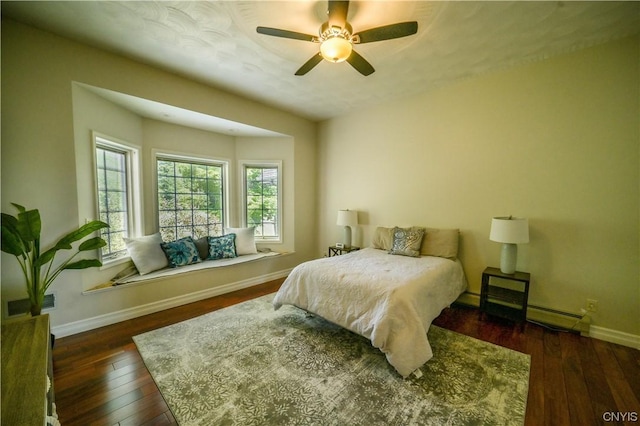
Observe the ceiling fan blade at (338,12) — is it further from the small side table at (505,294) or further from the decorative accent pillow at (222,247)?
the decorative accent pillow at (222,247)

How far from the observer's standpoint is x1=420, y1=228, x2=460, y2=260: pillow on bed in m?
3.06

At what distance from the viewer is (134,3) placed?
186 cm

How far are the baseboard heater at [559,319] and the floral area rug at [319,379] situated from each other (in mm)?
875

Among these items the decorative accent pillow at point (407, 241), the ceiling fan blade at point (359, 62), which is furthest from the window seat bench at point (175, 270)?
the ceiling fan blade at point (359, 62)

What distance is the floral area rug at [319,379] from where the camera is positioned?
A: 5.06 feet

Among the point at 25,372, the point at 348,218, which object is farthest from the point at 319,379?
the point at 348,218

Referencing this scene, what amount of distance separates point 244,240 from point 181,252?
0.96 m

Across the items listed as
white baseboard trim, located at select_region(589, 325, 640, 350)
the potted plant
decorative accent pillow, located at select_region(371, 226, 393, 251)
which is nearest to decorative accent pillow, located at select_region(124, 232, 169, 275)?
the potted plant

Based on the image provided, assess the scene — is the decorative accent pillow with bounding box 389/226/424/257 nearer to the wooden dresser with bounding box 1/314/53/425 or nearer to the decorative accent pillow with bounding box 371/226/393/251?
the decorative accent pillow with bounding box 371/226/393/251

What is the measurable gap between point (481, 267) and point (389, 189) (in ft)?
5.27

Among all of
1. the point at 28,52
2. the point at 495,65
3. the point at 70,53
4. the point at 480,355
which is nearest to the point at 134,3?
the point at 70,53

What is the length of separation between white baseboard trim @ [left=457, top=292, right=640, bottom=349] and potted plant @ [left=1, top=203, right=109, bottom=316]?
14.8ft

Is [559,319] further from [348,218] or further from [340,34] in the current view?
Result: [340,34]

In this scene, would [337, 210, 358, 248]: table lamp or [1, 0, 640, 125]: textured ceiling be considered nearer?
[1, 0, 640, 125]: textured ceiling
